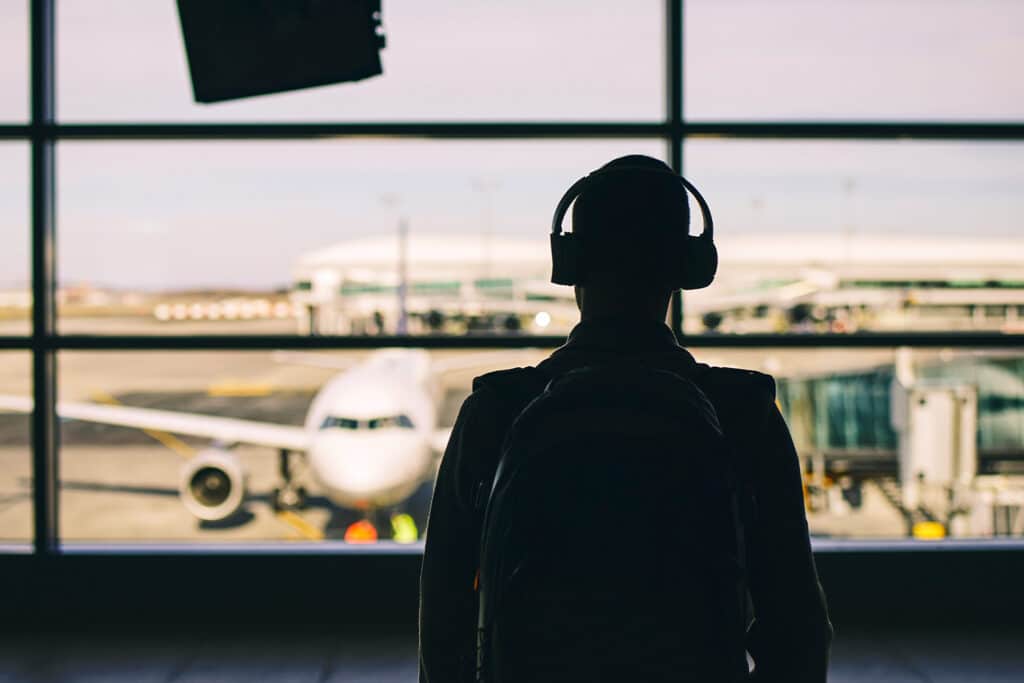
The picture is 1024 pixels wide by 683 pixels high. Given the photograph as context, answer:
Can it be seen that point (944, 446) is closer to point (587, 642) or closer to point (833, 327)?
point (833, 327)

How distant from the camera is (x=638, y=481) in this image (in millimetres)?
807

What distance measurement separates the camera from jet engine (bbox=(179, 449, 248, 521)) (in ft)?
23.4

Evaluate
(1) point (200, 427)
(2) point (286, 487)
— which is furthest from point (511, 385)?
(2) point (286, 487)

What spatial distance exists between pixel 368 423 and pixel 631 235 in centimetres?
705

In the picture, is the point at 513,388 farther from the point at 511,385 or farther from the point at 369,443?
the point at 369,443

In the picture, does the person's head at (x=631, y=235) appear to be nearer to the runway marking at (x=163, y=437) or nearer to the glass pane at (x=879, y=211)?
the glass pane at (x=879, y=211)

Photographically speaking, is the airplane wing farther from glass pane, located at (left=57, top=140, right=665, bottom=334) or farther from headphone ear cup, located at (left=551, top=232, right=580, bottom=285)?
headphone ear cup, located at (left=551, top=232, right=580, bottom=285)

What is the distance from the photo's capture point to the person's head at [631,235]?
894 millimetres

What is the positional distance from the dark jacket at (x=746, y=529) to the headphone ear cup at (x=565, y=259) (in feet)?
0.22

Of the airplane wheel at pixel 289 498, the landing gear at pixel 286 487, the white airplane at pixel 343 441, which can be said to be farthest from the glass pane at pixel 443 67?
the airplane wheel at pixel 289 498

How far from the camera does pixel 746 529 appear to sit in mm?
859

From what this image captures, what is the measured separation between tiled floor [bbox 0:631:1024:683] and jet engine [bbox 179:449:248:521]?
13.5ft

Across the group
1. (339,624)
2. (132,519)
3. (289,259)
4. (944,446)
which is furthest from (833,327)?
(132,519)

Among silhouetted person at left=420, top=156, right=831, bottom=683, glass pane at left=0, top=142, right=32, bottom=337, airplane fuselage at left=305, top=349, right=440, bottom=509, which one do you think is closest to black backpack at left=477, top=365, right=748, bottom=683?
silhouetted person at left=420, top=156, right=831, bottom=683
